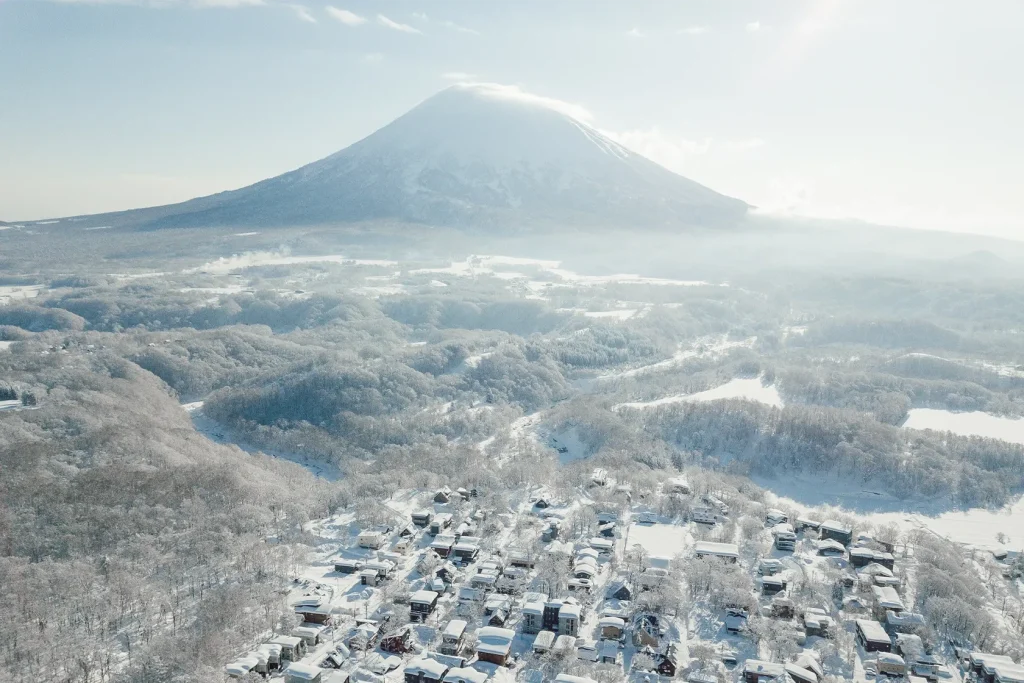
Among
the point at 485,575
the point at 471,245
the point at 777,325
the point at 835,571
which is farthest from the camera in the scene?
the point at 471,245

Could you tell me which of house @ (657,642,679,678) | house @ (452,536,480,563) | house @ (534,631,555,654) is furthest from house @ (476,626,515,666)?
house @ (452,536,480,563)

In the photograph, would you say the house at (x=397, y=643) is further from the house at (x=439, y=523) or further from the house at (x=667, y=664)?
the house at (x=439, y=523)

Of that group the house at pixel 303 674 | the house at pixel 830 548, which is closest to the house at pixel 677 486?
the house at pixel 830 548

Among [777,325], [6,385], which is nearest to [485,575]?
[6,385]

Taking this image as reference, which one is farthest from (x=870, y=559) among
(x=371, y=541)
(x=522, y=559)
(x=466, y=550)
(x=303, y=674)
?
(x=303, y=674)

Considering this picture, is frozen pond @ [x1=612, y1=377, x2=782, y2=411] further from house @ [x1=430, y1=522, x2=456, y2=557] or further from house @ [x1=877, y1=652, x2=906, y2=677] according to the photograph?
house @ [x1=877, y1=652, x2=906, y2=677]

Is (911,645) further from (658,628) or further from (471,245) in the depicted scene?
(471,245)
